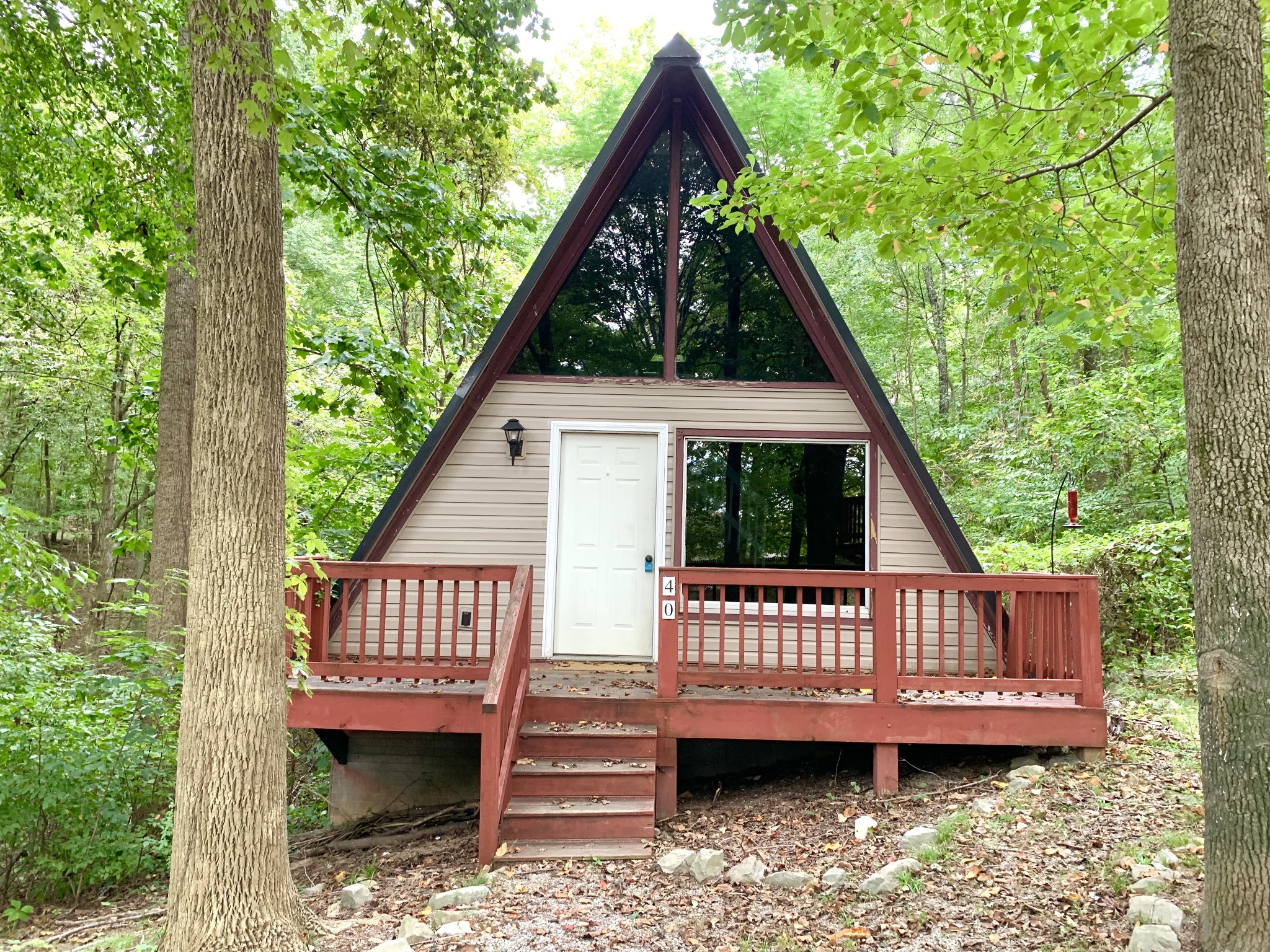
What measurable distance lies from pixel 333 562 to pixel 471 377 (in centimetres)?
202

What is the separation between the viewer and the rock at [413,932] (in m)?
3.57

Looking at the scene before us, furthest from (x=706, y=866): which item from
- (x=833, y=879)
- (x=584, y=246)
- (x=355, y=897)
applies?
(x=584, y=246)

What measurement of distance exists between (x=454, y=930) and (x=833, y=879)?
192cm

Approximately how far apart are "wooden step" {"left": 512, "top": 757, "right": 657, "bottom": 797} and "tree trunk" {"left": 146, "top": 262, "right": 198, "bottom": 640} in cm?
420

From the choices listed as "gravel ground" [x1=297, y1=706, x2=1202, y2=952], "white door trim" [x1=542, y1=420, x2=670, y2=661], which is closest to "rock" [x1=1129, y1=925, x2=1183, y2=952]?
"gravel ground" [x1=297, y1=706, x2=1202, y2=952]

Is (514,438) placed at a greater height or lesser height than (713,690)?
greater

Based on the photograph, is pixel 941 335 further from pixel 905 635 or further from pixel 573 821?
pixel 573 821

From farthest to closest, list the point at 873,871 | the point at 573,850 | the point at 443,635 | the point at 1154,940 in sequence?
1. the point at 443,635
2. the point at 573,850
3. the point at 873,871
4. the point at 1154,940

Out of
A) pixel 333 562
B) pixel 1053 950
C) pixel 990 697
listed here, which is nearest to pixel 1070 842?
pixel 1053 950

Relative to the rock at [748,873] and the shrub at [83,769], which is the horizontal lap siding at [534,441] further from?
the rock at [748,873]

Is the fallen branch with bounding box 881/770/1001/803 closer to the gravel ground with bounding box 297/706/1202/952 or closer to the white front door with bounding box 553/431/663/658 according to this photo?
the gravel ground with bounding box 297/706/1202/952

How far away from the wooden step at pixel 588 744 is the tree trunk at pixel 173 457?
13.3ft

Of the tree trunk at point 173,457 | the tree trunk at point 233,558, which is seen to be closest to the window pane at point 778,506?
the tree trunk at point 233,558

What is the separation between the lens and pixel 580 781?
16.2ft
